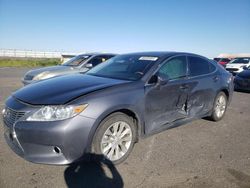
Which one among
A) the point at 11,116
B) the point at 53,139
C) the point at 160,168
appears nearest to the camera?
the point at 53,139

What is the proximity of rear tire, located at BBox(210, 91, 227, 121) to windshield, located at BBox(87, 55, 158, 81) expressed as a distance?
2098 millimetres

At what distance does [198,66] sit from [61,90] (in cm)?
296

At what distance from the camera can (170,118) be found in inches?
167

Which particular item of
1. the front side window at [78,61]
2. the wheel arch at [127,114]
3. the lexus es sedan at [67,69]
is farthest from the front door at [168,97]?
the front side window at [78,61]

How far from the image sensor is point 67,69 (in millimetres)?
9023

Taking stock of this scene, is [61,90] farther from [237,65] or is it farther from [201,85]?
[237,65]

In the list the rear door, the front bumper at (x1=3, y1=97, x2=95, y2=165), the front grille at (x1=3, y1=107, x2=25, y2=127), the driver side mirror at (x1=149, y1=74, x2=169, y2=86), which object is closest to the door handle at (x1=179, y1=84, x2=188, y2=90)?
the rear door

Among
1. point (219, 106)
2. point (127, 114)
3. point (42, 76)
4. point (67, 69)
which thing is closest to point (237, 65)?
point (67, 69)

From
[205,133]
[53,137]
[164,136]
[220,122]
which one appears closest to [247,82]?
[220,122]

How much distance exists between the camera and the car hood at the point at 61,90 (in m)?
3.19

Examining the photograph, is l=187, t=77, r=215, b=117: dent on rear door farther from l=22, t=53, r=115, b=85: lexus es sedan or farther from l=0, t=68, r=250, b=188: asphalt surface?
l=22, t=53, r=115, b=85: lexus es sedan

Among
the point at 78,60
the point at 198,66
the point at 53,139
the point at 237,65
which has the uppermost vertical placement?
the point at 198,66

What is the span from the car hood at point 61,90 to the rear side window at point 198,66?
1.73m

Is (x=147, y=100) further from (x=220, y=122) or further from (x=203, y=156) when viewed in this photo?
(x=220, y=122)
